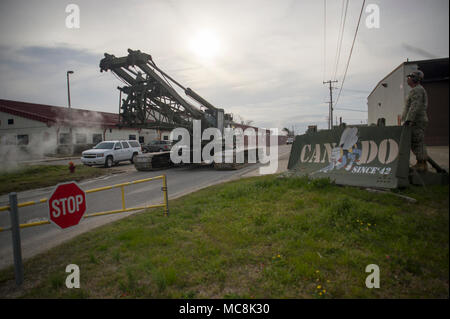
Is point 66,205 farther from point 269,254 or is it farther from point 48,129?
point 48,129

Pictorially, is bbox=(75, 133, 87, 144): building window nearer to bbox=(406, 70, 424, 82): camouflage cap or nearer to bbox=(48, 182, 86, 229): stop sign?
bbox=(48, 182, 86, 229): stop sign

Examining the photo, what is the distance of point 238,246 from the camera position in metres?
3.53

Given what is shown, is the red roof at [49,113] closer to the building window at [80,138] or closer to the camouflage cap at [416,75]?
the building window at [80,138]

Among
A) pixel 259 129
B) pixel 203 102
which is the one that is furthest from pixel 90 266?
pixel 259 129

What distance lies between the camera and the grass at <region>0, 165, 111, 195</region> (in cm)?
1017

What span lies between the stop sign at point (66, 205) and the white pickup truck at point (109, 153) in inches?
503

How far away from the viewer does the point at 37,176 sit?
12.2 metres

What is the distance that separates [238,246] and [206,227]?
37.9 inches

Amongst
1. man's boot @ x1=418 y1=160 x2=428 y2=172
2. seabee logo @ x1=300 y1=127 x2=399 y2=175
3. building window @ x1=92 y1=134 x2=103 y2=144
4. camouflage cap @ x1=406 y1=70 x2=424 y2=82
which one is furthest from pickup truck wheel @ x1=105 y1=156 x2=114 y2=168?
camouflage cap @ x1=406 y1=70 x2=424 y2=82

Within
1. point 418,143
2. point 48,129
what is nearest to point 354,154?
point 418,143

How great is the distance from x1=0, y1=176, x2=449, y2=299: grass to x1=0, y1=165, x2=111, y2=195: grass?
310 inches

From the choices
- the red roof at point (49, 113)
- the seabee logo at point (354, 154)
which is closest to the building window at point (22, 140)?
the red roof at point (49, 113)

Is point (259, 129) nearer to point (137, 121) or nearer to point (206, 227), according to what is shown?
point (137, 121)
